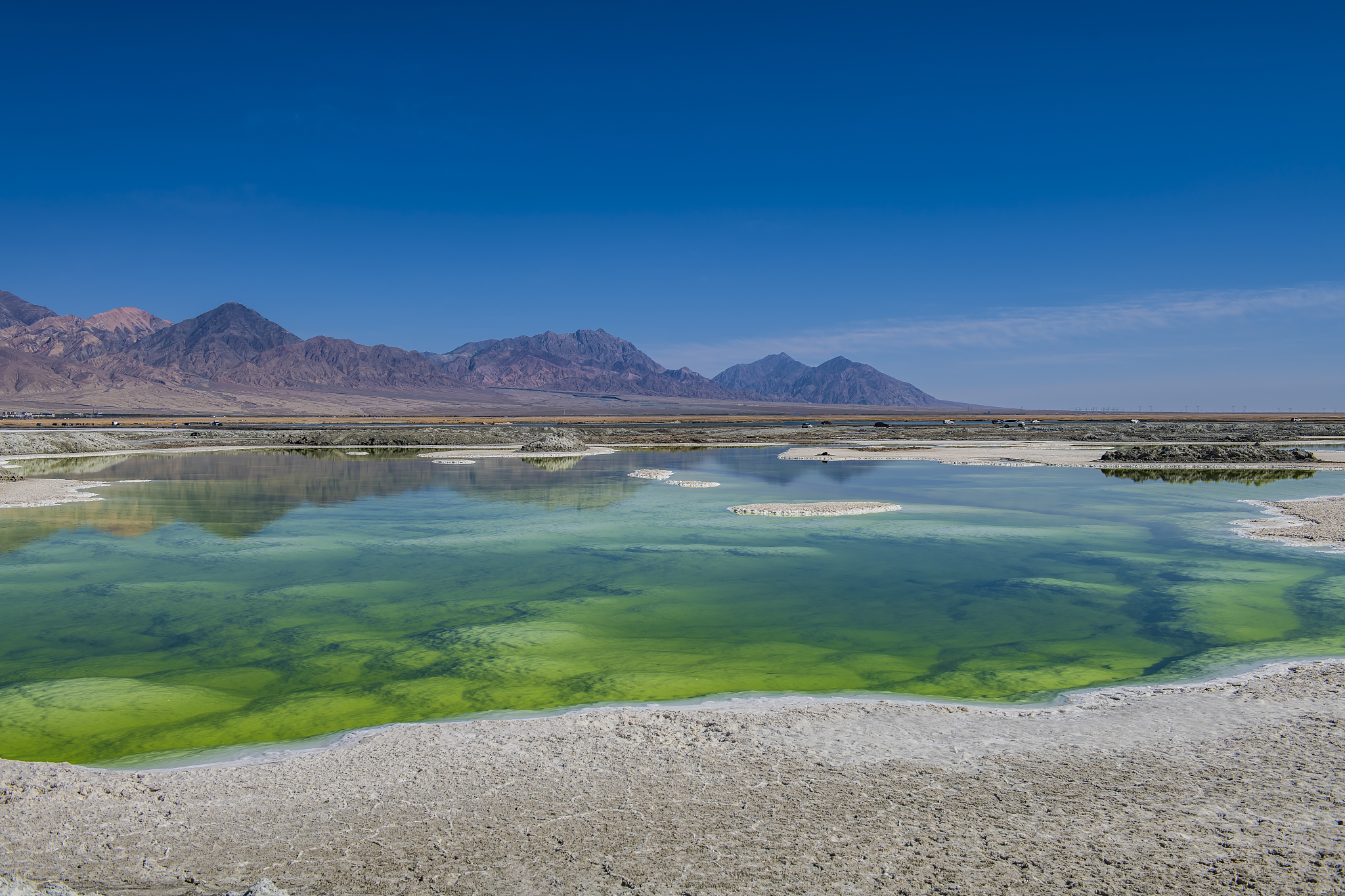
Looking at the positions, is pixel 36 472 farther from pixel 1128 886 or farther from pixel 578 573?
pixel 1128 886

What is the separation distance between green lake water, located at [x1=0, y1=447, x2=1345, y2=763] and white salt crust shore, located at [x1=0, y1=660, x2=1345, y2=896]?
1341mm

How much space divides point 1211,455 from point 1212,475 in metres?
7.68

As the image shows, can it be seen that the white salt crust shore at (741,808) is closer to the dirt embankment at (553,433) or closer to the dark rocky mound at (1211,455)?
the dark rocky mound at (1211,455)

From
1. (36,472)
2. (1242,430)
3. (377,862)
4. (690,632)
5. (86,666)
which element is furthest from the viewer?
(1242,430)

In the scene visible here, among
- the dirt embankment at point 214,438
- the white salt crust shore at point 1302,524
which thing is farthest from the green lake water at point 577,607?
the dirt embankment at point 214,438

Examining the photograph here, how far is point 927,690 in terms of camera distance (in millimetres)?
9266

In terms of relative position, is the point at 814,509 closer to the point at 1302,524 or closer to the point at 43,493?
the point at 1302,524

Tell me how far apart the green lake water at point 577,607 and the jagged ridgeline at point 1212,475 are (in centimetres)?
867

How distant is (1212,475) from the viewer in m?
35.6

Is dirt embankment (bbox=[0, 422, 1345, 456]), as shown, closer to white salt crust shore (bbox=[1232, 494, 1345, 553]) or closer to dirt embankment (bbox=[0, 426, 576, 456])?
dirt embankment (bbox=[0, 426, 576, 456])

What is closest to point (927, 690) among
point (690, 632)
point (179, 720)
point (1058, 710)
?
point (1058, 710)

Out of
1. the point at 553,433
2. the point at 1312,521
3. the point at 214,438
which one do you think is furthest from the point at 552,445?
the point at 1312,521

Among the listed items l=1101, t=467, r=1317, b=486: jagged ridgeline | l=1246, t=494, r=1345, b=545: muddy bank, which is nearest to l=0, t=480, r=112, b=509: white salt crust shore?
l=1246, t=494, r=1345, b=545: muddy bank

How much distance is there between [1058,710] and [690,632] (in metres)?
5.00
